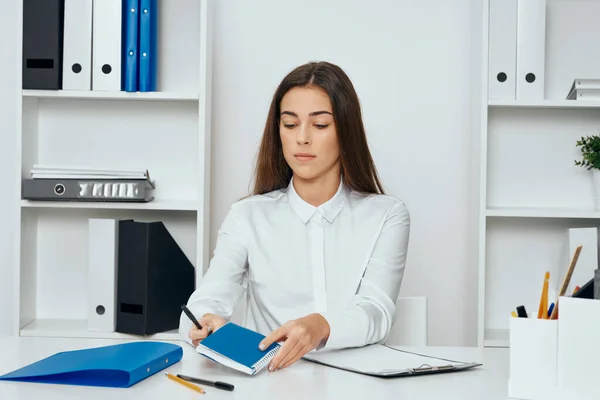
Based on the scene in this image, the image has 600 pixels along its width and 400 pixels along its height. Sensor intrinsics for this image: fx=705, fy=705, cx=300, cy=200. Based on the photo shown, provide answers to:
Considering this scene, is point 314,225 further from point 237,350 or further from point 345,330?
point 237,350

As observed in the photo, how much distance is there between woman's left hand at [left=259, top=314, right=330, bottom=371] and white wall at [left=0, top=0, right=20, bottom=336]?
179cm

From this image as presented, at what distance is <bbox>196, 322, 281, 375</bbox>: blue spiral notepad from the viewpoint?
1181mm

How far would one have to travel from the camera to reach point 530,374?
3.51 ft

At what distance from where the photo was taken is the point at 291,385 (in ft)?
3.71

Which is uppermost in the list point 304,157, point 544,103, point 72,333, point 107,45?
point 107,45

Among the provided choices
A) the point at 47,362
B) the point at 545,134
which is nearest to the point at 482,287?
the point at 545,134

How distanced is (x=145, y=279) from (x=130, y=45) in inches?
31.5

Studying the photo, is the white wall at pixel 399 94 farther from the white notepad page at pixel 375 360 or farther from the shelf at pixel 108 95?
the white notepad page at pixel 375 360

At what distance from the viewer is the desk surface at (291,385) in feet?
3.51

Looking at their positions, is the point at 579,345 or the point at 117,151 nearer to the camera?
the point at 579,345

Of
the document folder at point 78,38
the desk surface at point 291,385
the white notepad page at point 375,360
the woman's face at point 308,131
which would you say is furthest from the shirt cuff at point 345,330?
the document folder at point 78,38

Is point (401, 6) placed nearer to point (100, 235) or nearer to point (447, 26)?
point (447, 26)

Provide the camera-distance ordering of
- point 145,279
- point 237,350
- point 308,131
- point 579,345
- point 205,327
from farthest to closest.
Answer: point 145,279, point 308,131, point 205,327, point 237,350, point 579,345

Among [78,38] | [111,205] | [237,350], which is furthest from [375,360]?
[78,38]
